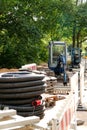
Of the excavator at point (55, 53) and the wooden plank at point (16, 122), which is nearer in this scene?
the wooden plank at point (16, 122)

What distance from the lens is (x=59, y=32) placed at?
4006cm

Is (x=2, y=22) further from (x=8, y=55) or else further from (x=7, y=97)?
(x=7, y=97)

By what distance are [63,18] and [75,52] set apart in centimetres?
381

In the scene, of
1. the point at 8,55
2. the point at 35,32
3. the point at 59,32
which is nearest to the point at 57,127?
the point at 35,32

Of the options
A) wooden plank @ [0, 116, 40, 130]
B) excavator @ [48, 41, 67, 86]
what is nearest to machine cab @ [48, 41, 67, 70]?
excavator @ [48, 41, 67, 86]

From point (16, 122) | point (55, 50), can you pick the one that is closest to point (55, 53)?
point (55, 50)

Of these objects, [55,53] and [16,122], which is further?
[55,53]

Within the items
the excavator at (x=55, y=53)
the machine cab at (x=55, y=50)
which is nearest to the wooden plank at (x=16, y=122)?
the excavator at (x=55, y=53)

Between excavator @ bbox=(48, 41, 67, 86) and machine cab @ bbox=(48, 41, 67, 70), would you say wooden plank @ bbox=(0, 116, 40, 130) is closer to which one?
excavator @ bbox=(48, 41, 67, 86)

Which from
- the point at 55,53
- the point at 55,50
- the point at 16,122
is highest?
the point at 55,50

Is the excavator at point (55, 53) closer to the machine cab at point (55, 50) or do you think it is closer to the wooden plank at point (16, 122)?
the machine cab at point (55, 50)

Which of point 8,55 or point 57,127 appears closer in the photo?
point 57,127

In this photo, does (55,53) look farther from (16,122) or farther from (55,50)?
(16,122)

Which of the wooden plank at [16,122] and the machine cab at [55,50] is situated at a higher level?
Answer: the machine cab at [55,50]
